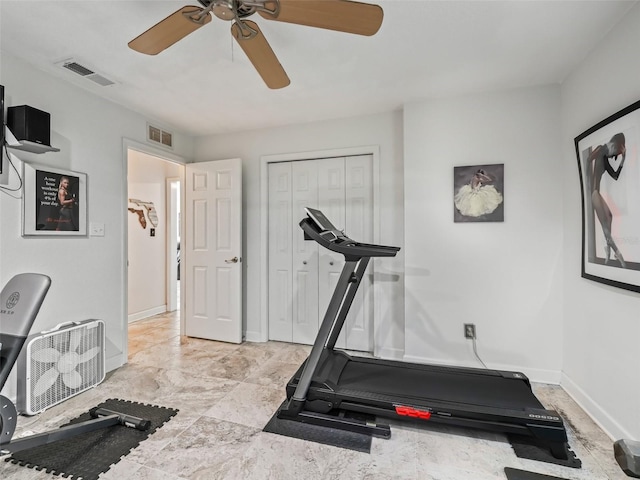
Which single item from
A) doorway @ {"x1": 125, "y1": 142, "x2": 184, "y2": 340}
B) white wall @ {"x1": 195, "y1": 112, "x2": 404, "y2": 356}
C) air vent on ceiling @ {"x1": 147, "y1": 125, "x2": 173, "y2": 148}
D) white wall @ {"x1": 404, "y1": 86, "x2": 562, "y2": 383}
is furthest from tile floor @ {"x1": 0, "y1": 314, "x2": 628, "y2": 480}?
air vent on ceiling @ {"x1": 147, "y1": 125, "x2": 173, "y2": 148}

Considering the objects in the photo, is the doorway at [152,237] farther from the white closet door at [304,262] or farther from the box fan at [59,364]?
the white closet door at [304,262]

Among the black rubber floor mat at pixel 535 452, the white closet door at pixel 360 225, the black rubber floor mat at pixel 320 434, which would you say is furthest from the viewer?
the white closet door at pixel 360 225

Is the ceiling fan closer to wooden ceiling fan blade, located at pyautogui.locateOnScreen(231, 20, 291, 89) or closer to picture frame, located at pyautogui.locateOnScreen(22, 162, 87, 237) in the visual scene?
wooden ceiling fan blade, located at pyautogui.locateOnScreen(231, 20, 291, 89)

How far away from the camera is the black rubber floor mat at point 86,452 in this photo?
1573 millimetres

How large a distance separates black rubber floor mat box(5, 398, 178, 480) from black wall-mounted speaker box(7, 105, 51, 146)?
1877 millimetres

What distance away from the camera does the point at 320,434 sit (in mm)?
1851

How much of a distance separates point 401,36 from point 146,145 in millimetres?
2590

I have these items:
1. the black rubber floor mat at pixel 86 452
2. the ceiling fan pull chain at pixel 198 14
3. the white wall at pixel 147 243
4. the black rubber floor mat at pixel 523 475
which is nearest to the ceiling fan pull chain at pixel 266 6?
the ceiling fan pull chain at pixel 198 14

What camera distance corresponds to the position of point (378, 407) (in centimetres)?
187

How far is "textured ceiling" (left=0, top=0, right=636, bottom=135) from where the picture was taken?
66.4 inches

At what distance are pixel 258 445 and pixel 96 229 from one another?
2.21 m

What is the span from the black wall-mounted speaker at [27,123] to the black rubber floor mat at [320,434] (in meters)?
2.43

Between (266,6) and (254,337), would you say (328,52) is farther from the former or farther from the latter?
(254,337)

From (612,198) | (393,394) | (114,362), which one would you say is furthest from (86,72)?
(612,198)
